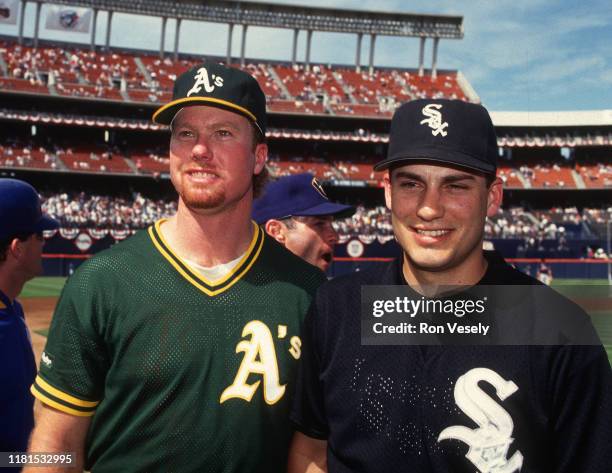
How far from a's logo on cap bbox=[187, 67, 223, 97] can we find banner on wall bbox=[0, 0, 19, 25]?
2195 inches

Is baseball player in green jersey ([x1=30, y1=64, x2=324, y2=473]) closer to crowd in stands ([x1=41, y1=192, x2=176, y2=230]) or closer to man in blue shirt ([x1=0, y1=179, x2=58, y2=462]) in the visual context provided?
man in blue shirt ([x1=0, y1=179, x2=58, y2=462])

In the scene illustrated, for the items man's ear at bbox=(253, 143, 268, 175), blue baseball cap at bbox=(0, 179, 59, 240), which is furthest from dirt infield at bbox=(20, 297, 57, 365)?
man's ear at bbox=(253, 143, 268, 175)

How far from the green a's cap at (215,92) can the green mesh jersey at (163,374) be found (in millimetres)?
803

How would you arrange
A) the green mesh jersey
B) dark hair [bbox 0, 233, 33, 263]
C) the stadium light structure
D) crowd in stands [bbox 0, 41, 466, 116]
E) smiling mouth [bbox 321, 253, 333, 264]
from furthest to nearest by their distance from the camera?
the stadium light structure < crowd in stands [bbox 0, 41, 466, 116] < smiling mouth [bbox 321, 253, 333, 264] < dark hair [bbox 0, 233, 33, 263] < the green mesh jersey

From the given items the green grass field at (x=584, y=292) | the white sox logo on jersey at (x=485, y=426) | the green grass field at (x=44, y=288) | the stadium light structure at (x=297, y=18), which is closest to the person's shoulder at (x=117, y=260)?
the white sox logo on jersey at (x=485, y=426)

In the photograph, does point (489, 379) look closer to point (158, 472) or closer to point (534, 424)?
point (534, 424)

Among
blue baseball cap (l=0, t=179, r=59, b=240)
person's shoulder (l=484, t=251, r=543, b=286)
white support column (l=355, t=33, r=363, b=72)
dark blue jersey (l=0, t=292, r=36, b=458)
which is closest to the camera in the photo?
person's shoulder (l=484, t=251, r=543, b=286)

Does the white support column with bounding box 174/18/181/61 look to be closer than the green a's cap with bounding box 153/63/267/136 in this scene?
No

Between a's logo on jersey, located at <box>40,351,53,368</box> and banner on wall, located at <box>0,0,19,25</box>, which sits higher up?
banner on wall, located at <box>0,0,19,25</box>

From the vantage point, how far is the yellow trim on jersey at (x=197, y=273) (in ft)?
9.16

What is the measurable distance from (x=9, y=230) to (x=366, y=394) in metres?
2.88

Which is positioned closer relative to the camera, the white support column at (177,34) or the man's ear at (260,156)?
the man's ear at (260,156)

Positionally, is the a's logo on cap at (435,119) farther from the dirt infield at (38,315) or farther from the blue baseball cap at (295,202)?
the dirt infield at (38,315)

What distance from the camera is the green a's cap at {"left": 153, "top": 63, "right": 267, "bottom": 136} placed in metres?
2.83
